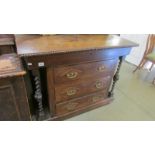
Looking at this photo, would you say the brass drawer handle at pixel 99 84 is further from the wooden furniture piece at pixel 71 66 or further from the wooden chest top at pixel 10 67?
the wooden chest top at pixel 10 67

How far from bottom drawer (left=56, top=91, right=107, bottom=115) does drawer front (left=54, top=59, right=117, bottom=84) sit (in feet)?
0.96

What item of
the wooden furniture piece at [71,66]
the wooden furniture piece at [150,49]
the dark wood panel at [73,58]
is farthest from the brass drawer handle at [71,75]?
the wooden furniture piece at [150,49]

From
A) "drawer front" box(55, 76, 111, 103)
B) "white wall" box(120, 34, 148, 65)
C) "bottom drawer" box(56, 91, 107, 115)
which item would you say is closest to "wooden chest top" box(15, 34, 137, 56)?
"drawer front" box(55, 76, 111, 103)

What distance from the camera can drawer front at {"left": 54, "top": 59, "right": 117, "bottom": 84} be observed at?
3.92 ft

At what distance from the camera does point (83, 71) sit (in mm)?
1306

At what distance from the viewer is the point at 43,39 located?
1.20m

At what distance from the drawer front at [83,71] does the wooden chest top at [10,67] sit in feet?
1.02

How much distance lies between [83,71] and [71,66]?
0.16 m

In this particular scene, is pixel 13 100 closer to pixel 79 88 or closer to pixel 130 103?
pixel 79 88
